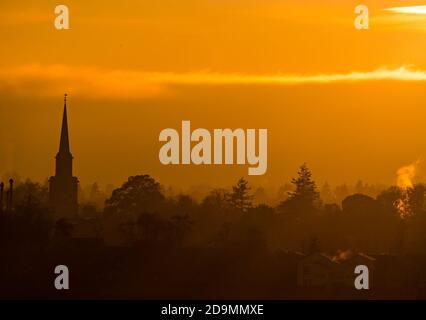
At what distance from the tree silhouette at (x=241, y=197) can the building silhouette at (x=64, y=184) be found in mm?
2389

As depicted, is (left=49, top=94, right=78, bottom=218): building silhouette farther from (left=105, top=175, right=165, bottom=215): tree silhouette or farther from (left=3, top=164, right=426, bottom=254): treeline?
(left=105, top=175, right=165, bottom=215): tree silhouette

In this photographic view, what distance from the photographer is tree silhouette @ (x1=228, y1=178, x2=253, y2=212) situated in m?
30.3

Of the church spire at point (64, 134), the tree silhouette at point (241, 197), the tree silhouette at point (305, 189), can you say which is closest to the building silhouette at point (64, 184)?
the church spire at point (64, 134)

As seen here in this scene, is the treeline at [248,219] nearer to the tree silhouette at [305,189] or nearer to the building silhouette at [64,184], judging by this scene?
the tree silhouette at [305,189]

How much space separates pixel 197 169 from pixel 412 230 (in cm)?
426

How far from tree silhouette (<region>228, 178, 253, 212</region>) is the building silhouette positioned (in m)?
2.39

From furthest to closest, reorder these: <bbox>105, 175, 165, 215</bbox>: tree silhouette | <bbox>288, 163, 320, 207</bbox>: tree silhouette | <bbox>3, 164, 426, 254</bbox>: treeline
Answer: <bbox>288, 163, 320, 207</bbox>: tree silhouette < <bbox>3, 164, 426, 254</bbox>: treeline < <bbox>105, 175, 165, 215</bbox>: tree silhouette

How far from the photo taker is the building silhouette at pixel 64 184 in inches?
1122

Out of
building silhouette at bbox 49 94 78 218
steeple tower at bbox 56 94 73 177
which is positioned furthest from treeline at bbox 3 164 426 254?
steeple tower at bbox 56 94 73 177

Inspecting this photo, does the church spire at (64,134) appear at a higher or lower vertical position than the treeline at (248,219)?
higher
